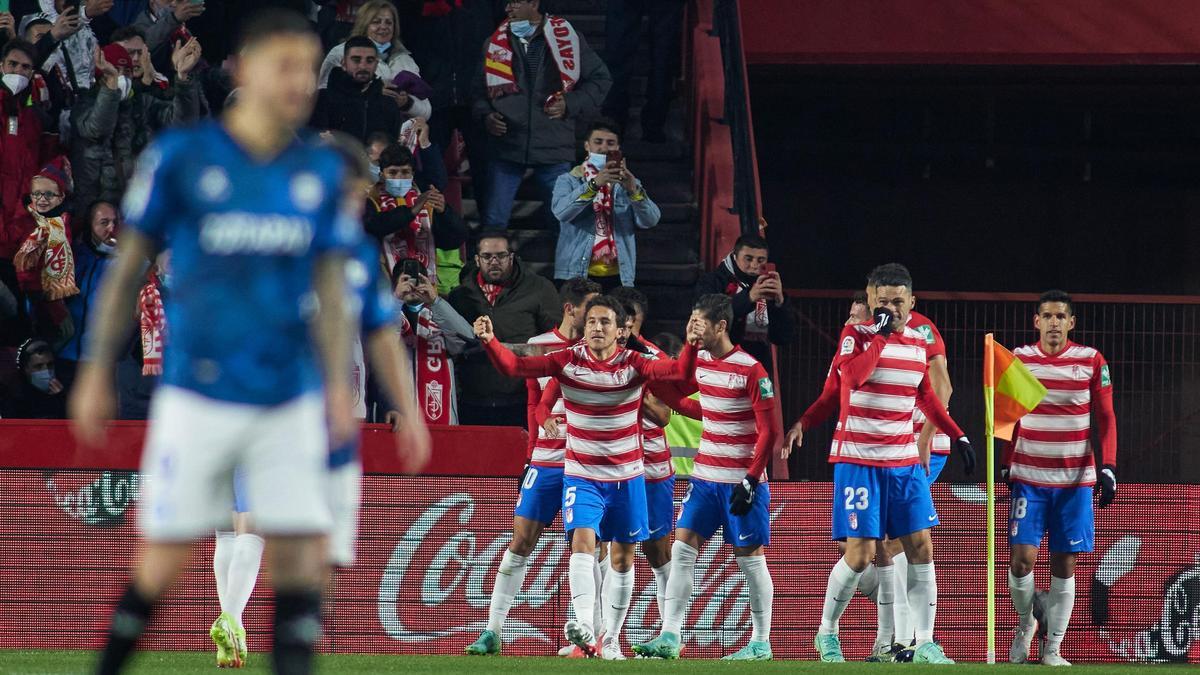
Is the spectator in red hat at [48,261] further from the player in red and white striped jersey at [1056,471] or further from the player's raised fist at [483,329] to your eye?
the player in red and white striped jersey at [1056,471]

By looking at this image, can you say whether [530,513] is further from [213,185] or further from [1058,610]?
[213,185]

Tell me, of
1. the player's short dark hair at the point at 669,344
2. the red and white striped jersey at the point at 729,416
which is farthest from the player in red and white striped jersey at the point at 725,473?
the player's short dark hair at the point at 669,344

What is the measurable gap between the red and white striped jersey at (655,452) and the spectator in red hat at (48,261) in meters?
3.74

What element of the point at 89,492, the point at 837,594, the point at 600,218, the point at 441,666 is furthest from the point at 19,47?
the point at 837,594

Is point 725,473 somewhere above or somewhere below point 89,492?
above

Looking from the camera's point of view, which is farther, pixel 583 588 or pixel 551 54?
pixel 551 54

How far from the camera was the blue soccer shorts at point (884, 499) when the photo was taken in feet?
34.2

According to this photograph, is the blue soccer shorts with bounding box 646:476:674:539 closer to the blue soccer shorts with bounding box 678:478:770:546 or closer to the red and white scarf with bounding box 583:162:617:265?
the blue soccer shorts with bounding box 678:478:770:546

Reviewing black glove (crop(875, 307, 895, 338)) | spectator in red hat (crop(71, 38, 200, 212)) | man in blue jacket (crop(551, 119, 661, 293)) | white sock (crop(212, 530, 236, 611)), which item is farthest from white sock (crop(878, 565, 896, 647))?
spectator in red hat (crop(71, 38, 200, 212))

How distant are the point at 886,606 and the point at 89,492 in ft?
14.9

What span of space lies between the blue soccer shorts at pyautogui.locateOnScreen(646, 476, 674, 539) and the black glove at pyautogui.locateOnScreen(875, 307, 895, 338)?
1607 millimetres

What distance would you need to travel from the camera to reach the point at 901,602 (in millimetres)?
10711

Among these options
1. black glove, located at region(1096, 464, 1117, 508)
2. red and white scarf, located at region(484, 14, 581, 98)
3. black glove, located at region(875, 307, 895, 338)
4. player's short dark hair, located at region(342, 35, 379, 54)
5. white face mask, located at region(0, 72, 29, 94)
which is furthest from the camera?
red and white scarf, located at region(484, 14, 581, 98)

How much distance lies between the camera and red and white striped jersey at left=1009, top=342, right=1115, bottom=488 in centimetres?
1116
